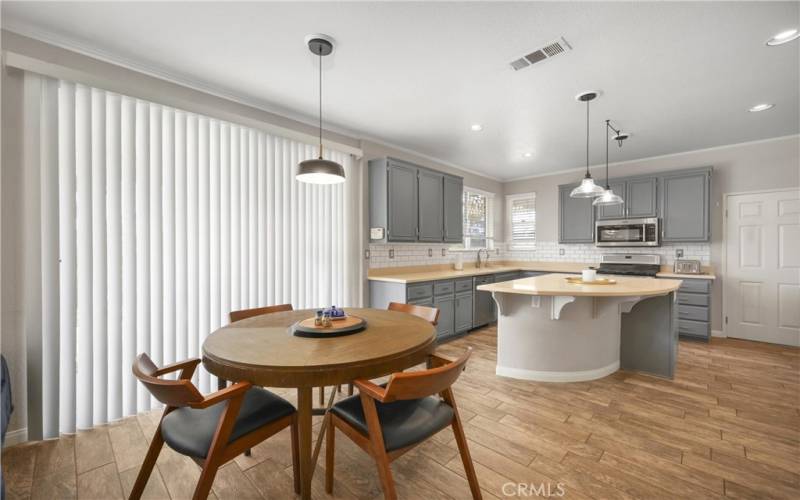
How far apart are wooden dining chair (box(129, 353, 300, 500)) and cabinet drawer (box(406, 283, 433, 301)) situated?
87.8 inches

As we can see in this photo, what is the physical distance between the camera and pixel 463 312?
15.0 ft

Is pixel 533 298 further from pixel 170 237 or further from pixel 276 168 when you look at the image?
pixel 170 237

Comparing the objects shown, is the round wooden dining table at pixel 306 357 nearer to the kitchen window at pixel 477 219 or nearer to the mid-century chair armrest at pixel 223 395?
the mid-century chair armrest at pixel 223 395

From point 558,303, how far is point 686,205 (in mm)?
3136

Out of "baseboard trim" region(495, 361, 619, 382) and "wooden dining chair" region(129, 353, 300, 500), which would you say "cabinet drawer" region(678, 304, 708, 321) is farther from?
"wooden dining chair" region(129, 353, 300, 500)

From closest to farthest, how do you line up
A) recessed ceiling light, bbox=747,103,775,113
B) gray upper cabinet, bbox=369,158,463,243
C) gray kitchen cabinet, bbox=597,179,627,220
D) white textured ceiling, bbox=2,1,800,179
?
1. white textured ceiling, bbox=2,1,800,179
2. recessed ceiling light, bbox=747,103,775,113
3. gray upper cabinet, bbox=369,158,463,243
4. gray kitchen cabinet, bbox=597,179,627,220

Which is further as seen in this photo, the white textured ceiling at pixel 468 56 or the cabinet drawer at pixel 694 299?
the cabinet drawer at pixel 694 299

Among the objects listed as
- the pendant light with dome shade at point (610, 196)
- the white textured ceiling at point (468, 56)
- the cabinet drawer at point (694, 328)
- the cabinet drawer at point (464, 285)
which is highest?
the white textured ceiling at point (468, 56)

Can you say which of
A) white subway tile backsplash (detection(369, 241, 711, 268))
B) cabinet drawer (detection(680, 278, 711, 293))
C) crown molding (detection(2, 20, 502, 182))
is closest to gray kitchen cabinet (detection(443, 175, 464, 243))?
white subway tile backsplash (detection(369, 241, 711, 268))

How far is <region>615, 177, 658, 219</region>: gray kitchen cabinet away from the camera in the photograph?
473cm

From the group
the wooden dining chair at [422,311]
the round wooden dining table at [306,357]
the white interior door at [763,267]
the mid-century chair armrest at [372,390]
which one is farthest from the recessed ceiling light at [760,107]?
the mid-century chair armrest at [372,390]

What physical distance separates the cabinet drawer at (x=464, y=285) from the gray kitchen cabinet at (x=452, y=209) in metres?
0.61

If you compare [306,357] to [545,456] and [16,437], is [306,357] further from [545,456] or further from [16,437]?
[16,437]

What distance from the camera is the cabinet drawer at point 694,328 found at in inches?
165
